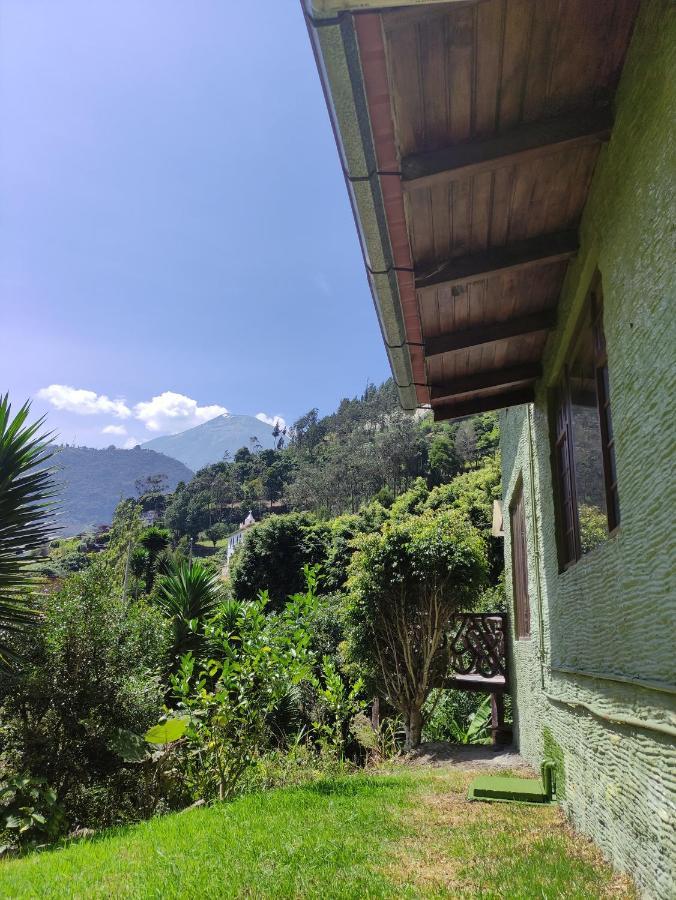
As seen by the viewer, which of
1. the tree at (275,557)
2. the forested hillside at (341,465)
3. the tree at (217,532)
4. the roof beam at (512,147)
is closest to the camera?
the roof beam at (512,147)

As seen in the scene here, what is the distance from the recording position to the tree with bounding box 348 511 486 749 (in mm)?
9938

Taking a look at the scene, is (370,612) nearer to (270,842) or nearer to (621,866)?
(270,842)

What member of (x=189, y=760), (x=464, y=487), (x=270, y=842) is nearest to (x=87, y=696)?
(x=189, y=760)

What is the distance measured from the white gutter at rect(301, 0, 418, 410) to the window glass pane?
3.94 ft

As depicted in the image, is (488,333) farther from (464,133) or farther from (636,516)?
(636,516)

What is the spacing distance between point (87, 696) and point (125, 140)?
7465mm

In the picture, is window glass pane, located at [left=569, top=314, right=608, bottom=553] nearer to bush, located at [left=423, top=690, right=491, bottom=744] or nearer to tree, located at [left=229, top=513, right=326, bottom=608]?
bush, located at [left=423, top=690, right=491, bottom=744]

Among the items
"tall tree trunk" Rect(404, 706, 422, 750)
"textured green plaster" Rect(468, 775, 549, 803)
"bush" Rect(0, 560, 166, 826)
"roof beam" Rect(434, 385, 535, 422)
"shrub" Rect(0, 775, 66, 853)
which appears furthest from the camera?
"tall tree trunk" Rect(404, 706, 422, 750)

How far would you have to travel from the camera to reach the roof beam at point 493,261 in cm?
371

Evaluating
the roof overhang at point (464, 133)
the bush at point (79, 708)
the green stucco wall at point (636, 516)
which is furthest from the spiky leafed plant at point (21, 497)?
the green stucco wall at point (636, 516)

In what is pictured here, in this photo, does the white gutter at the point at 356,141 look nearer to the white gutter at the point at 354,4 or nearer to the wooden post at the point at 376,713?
the white gutter at the point at 354,4

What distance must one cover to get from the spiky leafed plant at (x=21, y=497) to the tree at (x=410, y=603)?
4.83 m

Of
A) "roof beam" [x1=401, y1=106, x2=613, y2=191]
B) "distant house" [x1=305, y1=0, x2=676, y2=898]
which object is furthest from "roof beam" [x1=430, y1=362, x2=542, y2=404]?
"roof beam" [x1=401, y1=106, x2=613, y2=191]

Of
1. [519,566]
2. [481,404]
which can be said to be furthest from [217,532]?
[481,404]
